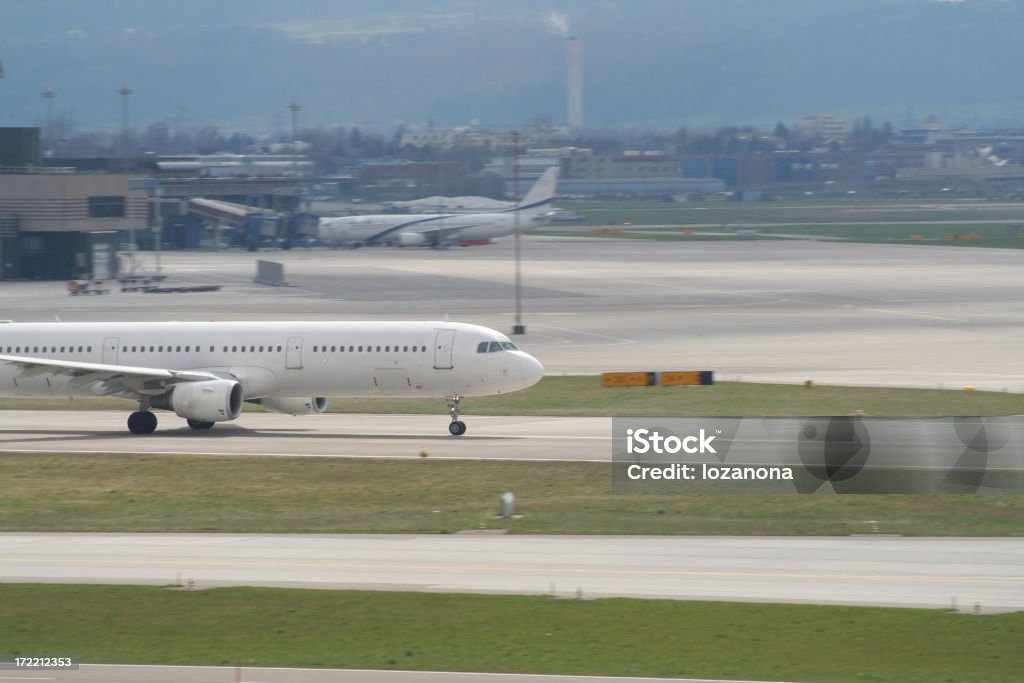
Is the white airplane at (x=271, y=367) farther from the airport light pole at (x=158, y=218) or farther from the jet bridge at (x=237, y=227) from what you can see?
the jet bridge at (x=237, y=227)

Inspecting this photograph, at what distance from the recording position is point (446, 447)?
48.4 meters

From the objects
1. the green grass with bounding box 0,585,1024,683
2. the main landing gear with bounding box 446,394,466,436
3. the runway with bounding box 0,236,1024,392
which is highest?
the green grass with bounding box 0,585,1024,683

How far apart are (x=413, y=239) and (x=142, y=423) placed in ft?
415

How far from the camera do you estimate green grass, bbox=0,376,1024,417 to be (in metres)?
56.1

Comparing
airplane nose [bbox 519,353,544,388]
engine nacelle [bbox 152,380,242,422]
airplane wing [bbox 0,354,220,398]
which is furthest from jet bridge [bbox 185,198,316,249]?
airplane nose [bbox 519,353,544,388]

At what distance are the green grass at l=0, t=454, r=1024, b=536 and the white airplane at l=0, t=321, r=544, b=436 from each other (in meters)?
7.63

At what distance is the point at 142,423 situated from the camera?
53844 mm

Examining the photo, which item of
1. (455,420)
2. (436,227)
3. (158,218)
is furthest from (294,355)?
(436,227)

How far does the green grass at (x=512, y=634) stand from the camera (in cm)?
2291

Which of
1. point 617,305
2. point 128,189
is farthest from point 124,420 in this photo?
point 128,189

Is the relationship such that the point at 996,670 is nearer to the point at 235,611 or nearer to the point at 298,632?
the point at 298,632

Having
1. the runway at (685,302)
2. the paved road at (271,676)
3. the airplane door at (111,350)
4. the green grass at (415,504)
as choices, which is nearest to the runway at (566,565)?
the green grass at (415,504)

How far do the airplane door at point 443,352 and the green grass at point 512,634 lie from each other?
2451cm

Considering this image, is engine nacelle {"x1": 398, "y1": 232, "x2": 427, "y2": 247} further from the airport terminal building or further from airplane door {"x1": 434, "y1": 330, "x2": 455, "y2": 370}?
airplane door {"x1": 434, "y1": 330, "x2": 455, "y2": 370}
